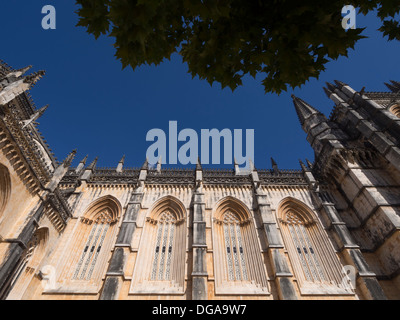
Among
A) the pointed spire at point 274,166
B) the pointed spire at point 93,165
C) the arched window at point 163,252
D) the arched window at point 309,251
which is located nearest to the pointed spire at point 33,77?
the pointed spire at point 93,165

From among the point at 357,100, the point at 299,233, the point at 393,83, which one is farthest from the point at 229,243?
the point at 393,83

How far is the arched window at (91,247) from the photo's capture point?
11086mm

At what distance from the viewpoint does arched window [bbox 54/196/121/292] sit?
1109cm

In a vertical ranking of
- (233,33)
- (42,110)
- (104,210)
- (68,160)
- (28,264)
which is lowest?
(233,33)

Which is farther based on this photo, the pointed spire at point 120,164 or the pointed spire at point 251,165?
the pointed spire at point 120,164

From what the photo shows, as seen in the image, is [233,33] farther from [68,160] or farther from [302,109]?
[302,109]

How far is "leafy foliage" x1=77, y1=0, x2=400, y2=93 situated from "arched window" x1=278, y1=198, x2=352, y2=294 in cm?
1235

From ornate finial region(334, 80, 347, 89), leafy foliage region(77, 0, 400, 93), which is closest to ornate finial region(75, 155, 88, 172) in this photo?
leafy foliage region(77, 0, 400, 93)

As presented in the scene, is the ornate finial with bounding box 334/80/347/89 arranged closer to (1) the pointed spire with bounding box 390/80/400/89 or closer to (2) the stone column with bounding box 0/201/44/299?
(1) the pointed spire with bounding box 390/80/400/89

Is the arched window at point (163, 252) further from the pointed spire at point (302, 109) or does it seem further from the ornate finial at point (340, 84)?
the ornate finial at point (340, 84)

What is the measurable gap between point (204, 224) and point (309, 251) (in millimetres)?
6846

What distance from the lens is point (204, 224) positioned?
12.5 meters

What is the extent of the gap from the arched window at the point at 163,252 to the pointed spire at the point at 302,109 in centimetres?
1567

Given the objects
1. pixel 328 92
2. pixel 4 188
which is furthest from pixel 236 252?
pixel 328 92
